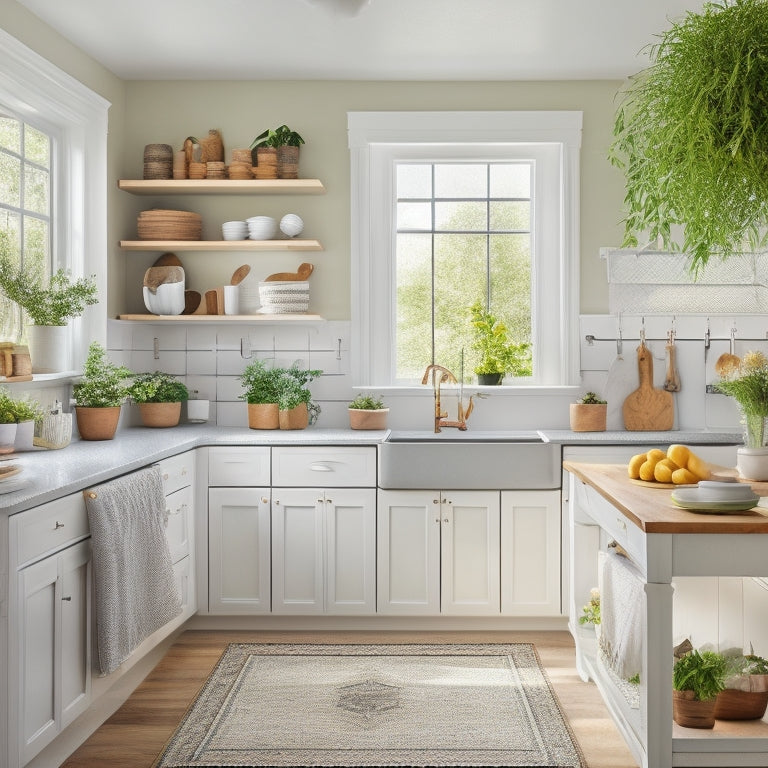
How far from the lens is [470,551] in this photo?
4062 millimetres

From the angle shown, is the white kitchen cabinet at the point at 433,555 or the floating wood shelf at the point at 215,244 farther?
the floating wood shelf at the point at 215,244

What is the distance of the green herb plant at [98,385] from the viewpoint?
12.9ft

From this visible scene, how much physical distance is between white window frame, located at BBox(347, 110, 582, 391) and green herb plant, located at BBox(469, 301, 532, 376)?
0.27ft

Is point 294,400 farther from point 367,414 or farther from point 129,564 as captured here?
point 129,564

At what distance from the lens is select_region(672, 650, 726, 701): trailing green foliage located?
249 centimetres

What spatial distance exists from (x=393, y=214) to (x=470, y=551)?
1.82 metres

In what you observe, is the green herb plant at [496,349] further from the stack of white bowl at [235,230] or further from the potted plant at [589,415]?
the stack of white bowl at [235,230]

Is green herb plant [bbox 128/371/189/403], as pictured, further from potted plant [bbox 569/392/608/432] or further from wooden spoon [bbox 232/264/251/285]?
potted plant [bbox 569/392/608/432]

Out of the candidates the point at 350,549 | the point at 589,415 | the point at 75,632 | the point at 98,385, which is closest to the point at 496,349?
the point at 589,415

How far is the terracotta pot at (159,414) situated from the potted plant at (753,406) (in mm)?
2713

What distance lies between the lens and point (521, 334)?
4.71 m

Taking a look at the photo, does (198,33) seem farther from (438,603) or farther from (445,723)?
(445,723)

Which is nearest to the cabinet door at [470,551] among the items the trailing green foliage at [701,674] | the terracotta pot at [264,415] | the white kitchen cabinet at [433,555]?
the white kitchen cabinet at [433,555]

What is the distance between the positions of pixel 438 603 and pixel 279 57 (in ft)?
8.90
